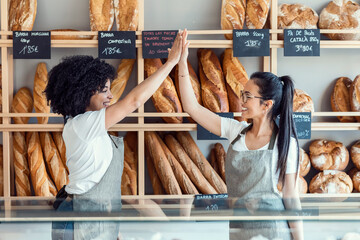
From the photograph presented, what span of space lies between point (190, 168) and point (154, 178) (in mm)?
198

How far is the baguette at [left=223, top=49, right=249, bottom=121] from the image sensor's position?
1864 mm

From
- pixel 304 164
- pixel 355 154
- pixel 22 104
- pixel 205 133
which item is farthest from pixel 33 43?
pixel 355 154

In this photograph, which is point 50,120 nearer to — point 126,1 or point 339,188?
point 126,1

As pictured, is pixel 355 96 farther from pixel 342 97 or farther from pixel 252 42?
pixel 252 42

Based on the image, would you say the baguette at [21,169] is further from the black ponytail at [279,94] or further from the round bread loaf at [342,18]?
the round bread loaf at [342,18]

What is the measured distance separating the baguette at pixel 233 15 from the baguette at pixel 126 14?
1.40ft

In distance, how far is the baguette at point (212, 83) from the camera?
184 centimetres

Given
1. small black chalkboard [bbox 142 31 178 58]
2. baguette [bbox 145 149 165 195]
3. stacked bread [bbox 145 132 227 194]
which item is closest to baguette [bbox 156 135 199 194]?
stacked bread [bbox 145 132 227 194]

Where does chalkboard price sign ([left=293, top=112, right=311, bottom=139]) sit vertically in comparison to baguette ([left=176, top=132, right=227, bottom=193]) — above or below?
above

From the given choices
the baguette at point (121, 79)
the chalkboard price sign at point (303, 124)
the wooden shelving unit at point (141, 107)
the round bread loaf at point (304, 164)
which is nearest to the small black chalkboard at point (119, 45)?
the wooden shelving unit at point (141, 107)

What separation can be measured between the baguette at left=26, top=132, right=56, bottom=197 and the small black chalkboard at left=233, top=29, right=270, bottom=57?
104 cm

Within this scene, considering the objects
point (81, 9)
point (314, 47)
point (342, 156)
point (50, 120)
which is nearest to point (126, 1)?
point (81, 9)

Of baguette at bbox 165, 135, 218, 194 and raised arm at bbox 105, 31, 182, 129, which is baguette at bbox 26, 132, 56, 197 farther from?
raised arm at bbox 105, 31, 182, 129

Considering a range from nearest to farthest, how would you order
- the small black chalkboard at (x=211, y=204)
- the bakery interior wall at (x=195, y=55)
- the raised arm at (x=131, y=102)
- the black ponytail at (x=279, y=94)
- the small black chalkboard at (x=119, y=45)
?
the small black chalkboard at (x=211, y=204) < the raised arm at (x=131, y=102) < the black ponytail at (x=279, y=94) < the small black chalkboard at (x=119, y=45) < the bakery interior wall at (x=195, y=55)
